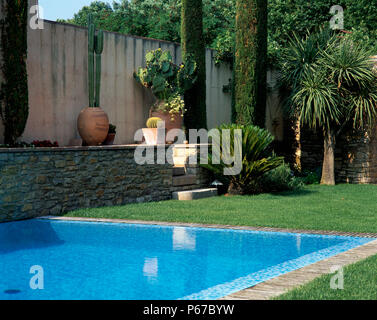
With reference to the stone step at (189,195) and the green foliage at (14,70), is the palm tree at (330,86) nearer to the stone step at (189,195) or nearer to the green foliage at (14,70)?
the stone step at (189,195)

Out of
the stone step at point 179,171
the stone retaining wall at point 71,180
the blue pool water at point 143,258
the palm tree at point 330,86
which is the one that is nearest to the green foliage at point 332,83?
the palm tree at point 330,86

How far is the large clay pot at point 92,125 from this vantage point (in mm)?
13109

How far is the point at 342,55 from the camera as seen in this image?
16.7 m

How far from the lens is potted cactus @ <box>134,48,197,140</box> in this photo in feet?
48.9

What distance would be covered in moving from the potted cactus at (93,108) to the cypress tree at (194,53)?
3158mm

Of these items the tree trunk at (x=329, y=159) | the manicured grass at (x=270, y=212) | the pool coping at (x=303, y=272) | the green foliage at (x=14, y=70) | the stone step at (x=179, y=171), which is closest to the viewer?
the pool coping at (x=303, y=272)

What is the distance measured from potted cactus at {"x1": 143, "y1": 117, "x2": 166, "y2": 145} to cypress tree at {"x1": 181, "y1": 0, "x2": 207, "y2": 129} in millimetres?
1754

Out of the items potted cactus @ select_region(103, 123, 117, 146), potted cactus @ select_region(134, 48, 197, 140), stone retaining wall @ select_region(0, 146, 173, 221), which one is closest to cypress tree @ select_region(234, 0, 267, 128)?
potted cactus @ select_region(134, 48, 197, 140)

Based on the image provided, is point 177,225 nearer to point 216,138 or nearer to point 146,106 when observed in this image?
point 216,138

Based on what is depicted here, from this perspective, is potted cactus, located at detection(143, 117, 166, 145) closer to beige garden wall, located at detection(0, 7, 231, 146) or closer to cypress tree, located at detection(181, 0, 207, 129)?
beige garden wall, located at detection(0, 7, 231, 146)

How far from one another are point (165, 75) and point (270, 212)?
539 centimetres

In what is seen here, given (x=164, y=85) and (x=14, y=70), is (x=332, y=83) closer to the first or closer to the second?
(x=164, y=85)

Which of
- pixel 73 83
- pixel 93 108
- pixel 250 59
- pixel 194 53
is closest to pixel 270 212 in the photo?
pixel 93 108
